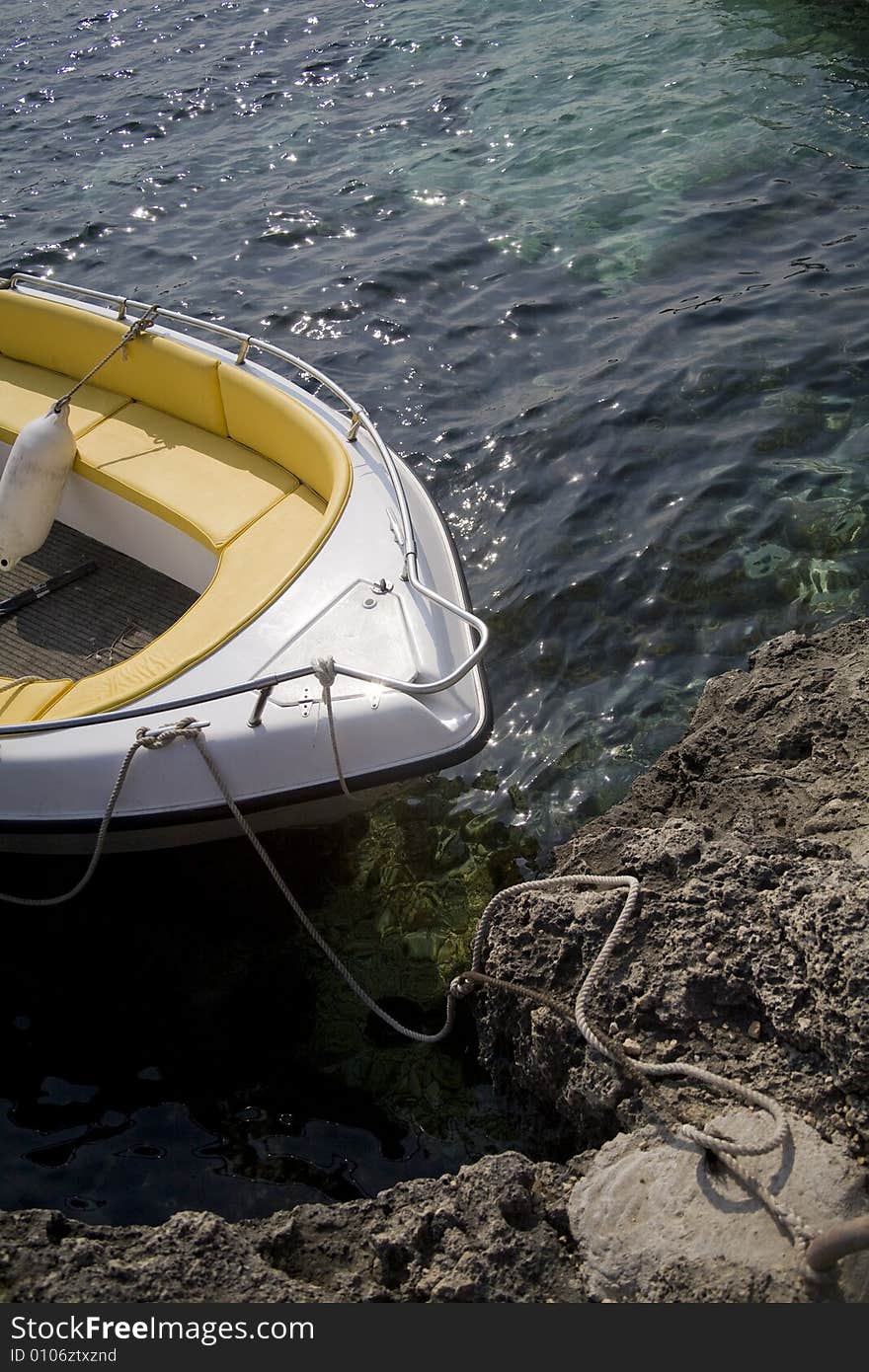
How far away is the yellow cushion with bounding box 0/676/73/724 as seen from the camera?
4.20 m

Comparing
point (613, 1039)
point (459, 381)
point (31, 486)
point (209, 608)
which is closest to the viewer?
point (613, 1039)

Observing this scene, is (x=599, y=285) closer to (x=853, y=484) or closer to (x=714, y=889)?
(x=853, y=484)

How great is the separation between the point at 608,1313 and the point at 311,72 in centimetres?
1128

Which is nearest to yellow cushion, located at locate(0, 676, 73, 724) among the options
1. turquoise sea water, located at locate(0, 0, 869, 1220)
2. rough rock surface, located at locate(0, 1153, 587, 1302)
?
turquoise sea water, located at locate(0, 0, 869, 1220)

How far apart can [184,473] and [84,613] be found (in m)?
0.82

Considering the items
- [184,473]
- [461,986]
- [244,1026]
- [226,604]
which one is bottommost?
[244,1026]

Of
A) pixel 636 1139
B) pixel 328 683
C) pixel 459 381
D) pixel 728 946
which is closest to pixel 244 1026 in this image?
pixel 328 683

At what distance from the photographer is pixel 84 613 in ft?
17.4

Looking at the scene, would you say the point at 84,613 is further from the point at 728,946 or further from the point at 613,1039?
the point at 728,946

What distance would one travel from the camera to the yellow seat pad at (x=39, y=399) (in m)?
5.85

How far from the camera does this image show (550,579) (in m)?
5.46

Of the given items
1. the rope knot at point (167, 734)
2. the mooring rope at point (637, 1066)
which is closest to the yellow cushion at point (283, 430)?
the rope knot at point (167, 734)

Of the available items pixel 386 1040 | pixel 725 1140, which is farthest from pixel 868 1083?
pixel 386 1040

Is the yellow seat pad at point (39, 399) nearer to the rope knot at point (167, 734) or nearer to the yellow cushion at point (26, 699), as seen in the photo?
the yellow cushion at point (26, 699)
